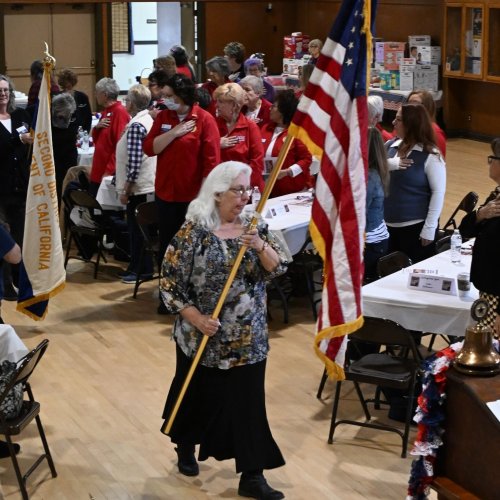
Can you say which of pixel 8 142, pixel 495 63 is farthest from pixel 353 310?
pixel 495 63

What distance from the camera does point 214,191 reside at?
5047 millimetres

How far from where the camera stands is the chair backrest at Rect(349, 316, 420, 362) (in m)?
5.80

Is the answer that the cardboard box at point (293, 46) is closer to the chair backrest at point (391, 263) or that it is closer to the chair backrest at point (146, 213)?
the chair backrest at point (146, 213)

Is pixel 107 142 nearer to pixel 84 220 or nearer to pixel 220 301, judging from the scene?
pixel 84 220

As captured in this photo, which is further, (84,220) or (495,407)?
(84,220)

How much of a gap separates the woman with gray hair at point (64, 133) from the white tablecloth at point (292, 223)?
2.20m

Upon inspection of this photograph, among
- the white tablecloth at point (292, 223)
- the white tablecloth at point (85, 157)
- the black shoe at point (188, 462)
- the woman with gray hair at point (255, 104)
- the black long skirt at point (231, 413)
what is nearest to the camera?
the black long skirt at point (231, 413)

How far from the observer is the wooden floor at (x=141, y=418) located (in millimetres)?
5543

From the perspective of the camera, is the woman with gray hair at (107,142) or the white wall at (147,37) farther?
the white wall at (147,37)

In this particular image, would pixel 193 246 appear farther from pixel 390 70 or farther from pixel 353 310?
pixel 390 70

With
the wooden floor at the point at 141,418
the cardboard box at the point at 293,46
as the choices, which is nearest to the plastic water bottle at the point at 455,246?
the wooden floor at the point at 141,418

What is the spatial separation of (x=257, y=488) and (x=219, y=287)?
105cm

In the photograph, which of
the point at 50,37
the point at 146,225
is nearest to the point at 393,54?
the point at 50,37

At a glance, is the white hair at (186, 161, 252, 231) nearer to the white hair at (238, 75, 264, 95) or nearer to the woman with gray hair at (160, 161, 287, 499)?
the woman with gray hair at (160, 161, 287, 499)
